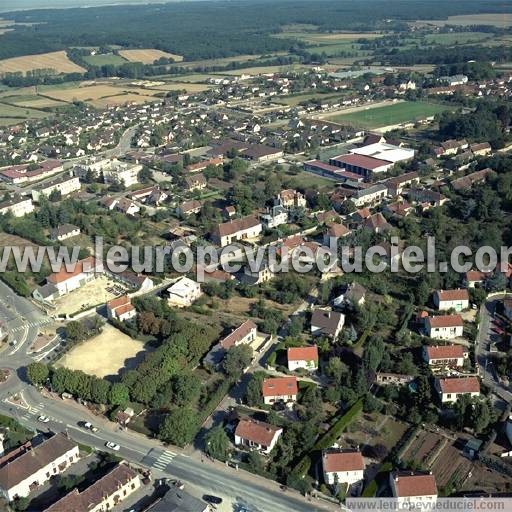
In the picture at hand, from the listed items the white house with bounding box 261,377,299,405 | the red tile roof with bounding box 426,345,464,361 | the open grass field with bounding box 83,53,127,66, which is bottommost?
the white house with bounding box 261,377,299,405

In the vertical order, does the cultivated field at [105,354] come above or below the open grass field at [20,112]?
below

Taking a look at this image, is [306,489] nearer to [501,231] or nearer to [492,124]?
[501,231]

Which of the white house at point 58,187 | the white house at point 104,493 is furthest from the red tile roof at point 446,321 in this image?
the white house at point 58,187

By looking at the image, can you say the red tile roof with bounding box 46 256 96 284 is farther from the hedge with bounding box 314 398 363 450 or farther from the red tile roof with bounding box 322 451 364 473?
the red tile roof with bounding box 322 451 364 473

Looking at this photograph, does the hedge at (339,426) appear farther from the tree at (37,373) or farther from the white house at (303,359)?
the tree at (37,373)

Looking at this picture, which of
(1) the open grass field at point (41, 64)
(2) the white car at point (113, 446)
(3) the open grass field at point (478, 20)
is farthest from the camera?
(3) the open grass field at point (478, 20)

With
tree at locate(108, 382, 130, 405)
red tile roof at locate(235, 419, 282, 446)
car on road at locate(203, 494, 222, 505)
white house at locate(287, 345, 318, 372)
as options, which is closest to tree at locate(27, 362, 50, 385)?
tree at locate(108, 382, 130, 405)
